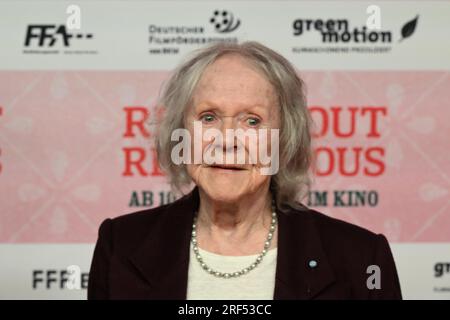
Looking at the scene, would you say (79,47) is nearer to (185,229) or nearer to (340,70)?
(340,70)

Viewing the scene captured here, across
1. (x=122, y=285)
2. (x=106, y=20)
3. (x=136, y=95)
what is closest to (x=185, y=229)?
(x=122, y=285)

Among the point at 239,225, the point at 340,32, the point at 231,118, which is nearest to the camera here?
the point at 231,118

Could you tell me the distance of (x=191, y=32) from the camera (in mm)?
2529

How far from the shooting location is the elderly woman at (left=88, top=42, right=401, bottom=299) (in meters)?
1.52

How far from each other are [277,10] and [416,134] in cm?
73

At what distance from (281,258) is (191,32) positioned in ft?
4.10

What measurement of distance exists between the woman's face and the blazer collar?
14 centimetres

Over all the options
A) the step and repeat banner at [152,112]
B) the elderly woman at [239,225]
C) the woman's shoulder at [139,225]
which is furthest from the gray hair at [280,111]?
the step and repeat banner at [152,112]

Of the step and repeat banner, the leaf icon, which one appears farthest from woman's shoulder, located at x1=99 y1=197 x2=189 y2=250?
the leaf icon

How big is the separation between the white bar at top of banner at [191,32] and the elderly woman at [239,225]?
91cm

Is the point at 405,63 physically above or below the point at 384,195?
above

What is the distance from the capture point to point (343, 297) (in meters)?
1.50

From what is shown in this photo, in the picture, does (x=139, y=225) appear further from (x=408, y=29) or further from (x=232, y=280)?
(x=408, y=29)

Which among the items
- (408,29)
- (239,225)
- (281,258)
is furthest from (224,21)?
(281,258)
